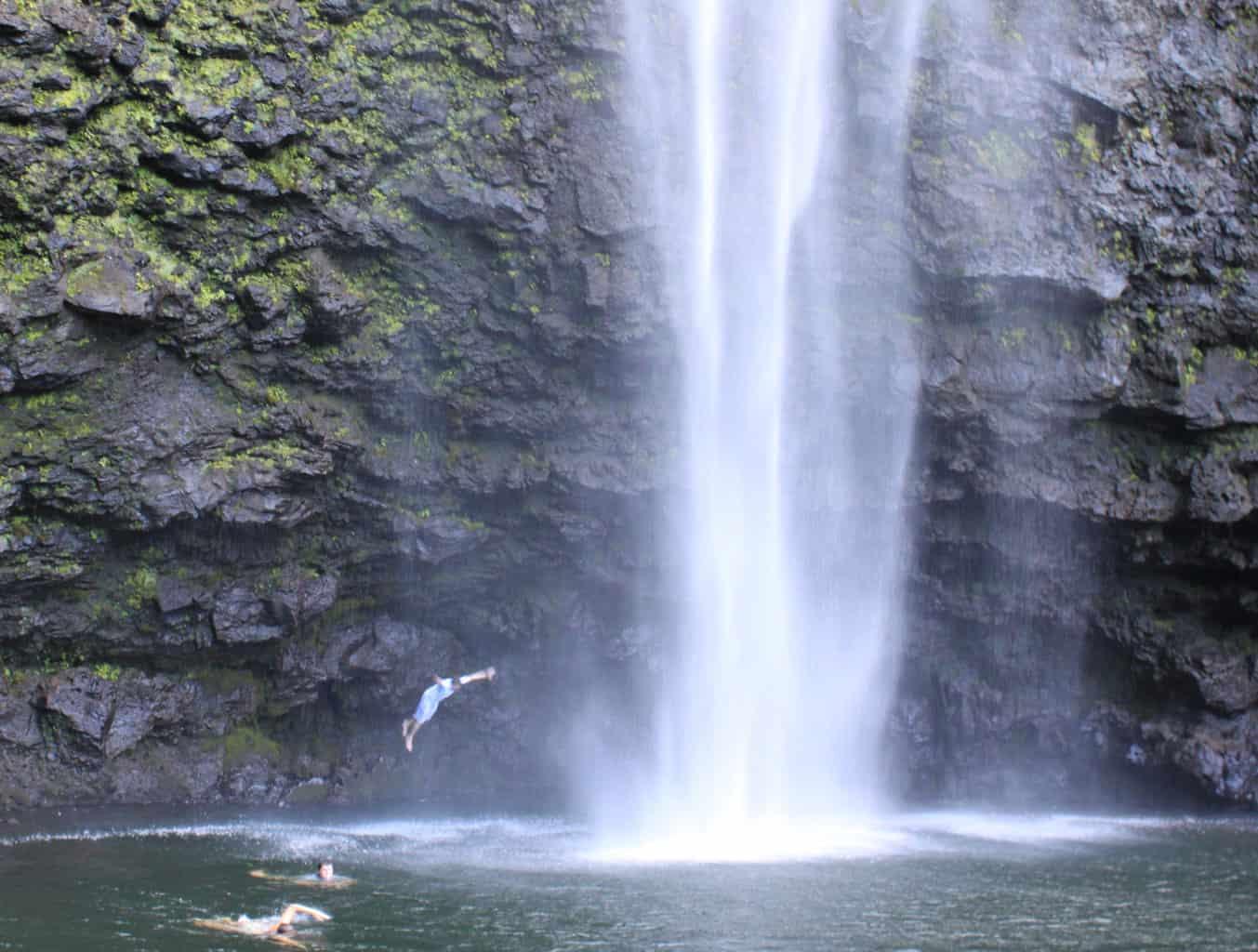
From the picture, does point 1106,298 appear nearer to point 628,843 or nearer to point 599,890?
point 628,843

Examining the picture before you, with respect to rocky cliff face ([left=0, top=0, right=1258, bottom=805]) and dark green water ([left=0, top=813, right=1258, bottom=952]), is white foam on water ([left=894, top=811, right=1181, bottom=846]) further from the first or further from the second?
rocky cliff face ([left=0, top=0, right=1258, bottom=805])

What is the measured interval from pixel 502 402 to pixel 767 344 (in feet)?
13.3

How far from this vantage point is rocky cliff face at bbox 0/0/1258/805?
56.8 ft

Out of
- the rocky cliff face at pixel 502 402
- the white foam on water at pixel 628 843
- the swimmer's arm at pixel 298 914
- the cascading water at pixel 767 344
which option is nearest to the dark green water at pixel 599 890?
the white foam on water at pixel 628 843

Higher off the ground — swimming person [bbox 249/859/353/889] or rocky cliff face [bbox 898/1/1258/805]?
rocky cliff face [bbox 898/1/1258/805]

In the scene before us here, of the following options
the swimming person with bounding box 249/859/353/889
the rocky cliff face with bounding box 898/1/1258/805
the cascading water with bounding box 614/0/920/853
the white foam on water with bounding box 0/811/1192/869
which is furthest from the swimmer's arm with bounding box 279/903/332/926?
the rocky cliff face with bounding box 898/1/1258/805

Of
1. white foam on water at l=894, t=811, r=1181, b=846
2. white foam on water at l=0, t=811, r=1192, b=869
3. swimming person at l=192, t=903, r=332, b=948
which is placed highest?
white foam on water at l=894, t=811, r=1181, b=846

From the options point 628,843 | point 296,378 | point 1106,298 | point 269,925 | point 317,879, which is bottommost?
point 269,925

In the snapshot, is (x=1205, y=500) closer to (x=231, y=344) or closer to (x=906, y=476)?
(x=906, y=476)

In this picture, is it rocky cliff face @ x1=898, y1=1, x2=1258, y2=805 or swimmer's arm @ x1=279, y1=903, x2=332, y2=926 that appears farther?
rocky cliff face @ x1=898, y1=1, x2=1258, y2=805

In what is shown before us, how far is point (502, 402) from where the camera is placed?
19.8m

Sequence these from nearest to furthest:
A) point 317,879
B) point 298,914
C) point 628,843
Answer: point 298,914 < point 317,879 < point 628,843

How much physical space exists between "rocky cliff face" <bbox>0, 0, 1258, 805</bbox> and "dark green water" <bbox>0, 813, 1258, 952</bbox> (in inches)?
116

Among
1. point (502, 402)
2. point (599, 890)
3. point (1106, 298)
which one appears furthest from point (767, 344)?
point (599, 890)
